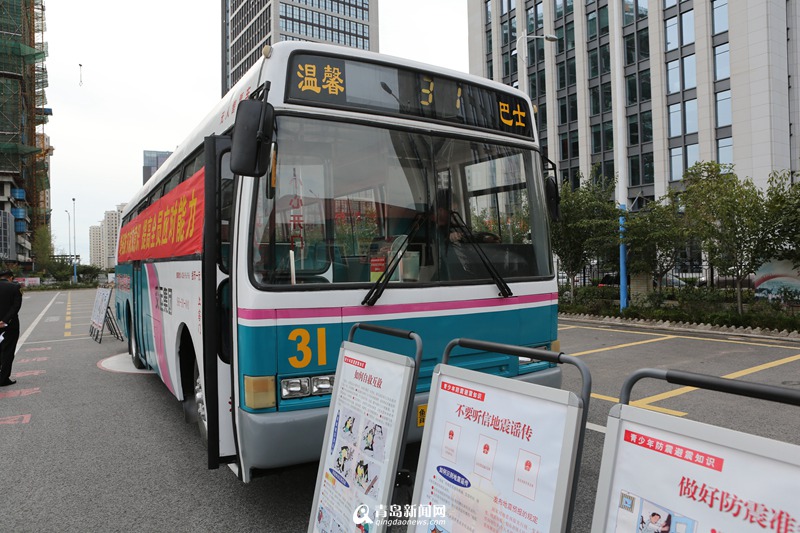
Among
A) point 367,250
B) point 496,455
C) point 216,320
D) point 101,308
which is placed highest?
point 367,250

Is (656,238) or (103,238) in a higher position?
(103,238)

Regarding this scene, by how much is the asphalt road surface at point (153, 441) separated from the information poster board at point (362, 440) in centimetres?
71

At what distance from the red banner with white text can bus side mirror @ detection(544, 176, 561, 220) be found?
2772 millimetres

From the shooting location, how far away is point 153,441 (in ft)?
18.3

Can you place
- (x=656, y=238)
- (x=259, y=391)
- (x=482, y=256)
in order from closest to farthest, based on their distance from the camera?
(x=259, y=391)
(x=482, y=256)
(x=656, y=238)

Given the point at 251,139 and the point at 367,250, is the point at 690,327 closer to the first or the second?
the point at 367,250

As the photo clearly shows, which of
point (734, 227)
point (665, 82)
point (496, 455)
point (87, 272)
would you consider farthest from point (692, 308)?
point (87, 272)

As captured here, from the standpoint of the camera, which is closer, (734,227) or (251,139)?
(251,139)

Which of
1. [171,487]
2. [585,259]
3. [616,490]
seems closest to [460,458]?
[616,490]

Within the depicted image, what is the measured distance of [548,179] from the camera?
502cm

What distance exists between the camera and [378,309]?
Result: 12.4 feet

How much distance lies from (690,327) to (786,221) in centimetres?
314

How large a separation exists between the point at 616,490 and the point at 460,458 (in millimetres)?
650

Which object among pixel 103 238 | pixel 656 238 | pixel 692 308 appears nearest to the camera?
pixel 692 308
